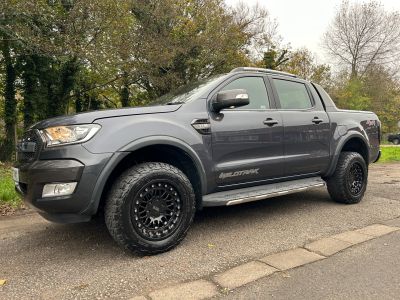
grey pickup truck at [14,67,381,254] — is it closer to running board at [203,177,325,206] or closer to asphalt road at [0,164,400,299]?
running board at [203,177,325,206]

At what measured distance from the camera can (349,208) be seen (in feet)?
16.5

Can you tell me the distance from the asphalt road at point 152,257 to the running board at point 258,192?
386mm

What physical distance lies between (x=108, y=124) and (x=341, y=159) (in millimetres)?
3462

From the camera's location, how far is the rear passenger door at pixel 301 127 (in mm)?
4430

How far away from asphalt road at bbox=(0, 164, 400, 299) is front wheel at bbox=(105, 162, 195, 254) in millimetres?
177

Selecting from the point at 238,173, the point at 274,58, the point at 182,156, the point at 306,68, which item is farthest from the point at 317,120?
the point at 306,68

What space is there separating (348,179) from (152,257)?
319cm

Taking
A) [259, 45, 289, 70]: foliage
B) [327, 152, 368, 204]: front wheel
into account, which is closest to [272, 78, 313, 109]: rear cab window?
[327, 152, 368, 204]: front wheel

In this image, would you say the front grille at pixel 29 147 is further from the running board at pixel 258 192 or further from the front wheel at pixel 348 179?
the front wheel at pixel 348 179

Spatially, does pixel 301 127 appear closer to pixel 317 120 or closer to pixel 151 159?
pixel 317 120

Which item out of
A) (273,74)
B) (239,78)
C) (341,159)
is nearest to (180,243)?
(239,78)

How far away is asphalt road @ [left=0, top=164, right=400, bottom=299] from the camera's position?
2.77m

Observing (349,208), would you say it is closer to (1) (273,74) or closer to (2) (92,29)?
(1) (273,74)

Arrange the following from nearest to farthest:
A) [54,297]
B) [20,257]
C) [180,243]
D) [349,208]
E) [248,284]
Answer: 1. [54,297]
2. [248,284]
3. [20,257]
4. [180,243]
5. [349,208]
